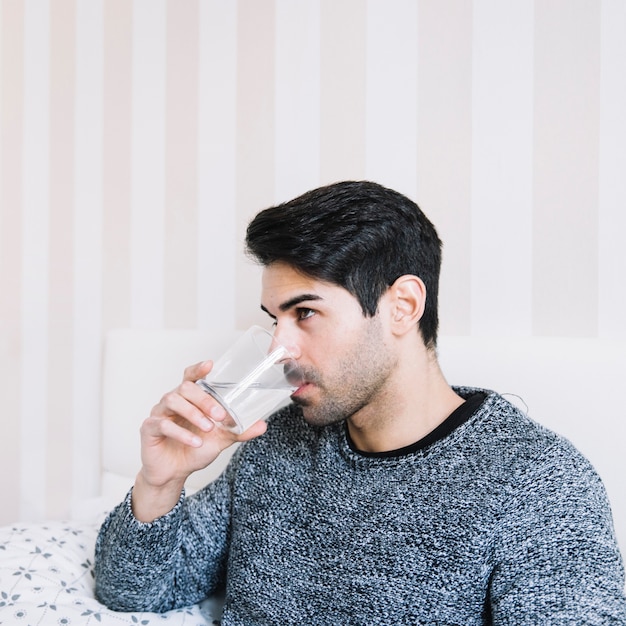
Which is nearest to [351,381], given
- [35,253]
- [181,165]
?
[181,165]

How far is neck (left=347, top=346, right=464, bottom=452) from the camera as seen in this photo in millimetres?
1053

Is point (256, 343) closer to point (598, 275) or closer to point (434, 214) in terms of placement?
point (434, 214)

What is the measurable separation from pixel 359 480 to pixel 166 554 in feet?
1.20

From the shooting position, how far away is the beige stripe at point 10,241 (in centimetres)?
192

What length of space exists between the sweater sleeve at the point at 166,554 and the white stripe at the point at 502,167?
631mm

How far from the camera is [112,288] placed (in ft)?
5.84

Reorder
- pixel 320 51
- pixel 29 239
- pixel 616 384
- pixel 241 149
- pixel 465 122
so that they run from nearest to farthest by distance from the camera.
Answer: pixel 616 384, pixel 465 122, pixel 320 51, pixel 241 149, pixel 29 239

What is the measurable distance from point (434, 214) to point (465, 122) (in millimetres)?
189

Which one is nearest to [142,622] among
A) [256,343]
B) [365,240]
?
[256,343]

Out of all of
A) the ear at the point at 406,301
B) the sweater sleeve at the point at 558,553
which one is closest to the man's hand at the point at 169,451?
the ear at the point at 406,301

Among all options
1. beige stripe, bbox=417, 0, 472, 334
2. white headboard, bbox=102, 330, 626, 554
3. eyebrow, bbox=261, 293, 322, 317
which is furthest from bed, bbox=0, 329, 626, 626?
eyebrow, bbox=261, 293, 322, 317

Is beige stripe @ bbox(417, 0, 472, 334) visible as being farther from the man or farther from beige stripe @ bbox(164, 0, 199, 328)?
beige stripe @ bbox(164, 0, 199, 328)

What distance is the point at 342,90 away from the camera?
1421 mm

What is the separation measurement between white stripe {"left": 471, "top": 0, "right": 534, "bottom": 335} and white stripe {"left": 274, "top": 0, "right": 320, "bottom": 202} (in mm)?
358
